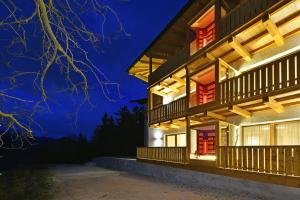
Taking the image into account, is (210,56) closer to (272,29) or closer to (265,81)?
(272,29)

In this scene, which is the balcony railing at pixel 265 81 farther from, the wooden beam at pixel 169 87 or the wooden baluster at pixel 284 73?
the wooden beam at pixel 169 87

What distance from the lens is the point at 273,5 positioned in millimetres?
10453

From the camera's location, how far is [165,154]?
19125 millimetres

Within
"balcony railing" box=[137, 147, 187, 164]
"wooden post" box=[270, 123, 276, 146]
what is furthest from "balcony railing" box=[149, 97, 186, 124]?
"wooden post" box=[270, 123, 276, 146]

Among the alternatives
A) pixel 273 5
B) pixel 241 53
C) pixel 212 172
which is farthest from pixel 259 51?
pixel 212 172

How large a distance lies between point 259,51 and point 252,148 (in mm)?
4415

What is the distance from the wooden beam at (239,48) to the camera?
1277 cm

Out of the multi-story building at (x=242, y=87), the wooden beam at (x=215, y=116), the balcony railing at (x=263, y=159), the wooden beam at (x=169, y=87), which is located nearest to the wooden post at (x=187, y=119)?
the multi-story building at (x=242, y=87)

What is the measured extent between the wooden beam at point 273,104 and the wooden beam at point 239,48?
2.88m

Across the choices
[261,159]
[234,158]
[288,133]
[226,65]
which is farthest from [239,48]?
[261,159]

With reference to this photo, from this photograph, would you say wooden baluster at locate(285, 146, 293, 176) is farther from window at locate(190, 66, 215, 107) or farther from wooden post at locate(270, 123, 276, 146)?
window at locate(190, 66, 215, 107)

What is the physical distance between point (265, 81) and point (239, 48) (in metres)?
2.55

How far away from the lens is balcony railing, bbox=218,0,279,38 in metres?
11.0

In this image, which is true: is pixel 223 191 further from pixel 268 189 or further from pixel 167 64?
pixel 167 64
